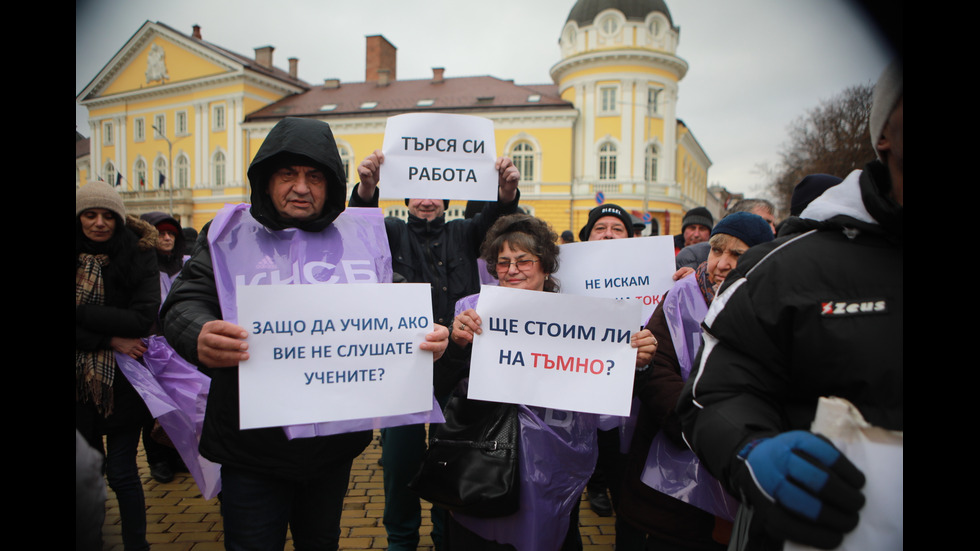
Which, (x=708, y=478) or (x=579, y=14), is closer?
(x=708, y=478)

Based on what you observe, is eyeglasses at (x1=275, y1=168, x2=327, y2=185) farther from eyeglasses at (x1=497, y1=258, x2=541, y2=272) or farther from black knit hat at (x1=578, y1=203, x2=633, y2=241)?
black knit hat at (x1=578, y1=203, x2=633, y2=241)

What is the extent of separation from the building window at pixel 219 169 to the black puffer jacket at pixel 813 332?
43525 millimetres

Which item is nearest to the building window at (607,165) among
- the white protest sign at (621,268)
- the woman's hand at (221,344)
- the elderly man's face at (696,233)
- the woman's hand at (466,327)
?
the elderly man's face at (696,233)

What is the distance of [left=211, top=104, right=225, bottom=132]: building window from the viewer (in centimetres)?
3922

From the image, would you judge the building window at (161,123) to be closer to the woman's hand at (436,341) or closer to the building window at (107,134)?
the building window at (107,134)

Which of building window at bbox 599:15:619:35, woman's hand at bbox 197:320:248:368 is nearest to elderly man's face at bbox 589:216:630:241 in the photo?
woman's hand at bbox 197:320:248:368

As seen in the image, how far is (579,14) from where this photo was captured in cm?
3656

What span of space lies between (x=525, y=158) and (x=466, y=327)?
1384 inches

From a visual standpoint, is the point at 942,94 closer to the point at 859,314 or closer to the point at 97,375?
the point at 859,314

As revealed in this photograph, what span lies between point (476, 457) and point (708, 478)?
3.05 feet

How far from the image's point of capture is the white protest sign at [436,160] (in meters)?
3.21

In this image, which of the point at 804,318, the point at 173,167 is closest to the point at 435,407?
the point at 804,318

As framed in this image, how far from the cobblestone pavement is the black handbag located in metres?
1.58

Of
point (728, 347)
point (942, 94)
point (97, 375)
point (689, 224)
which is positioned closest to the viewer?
point (942, 94)
